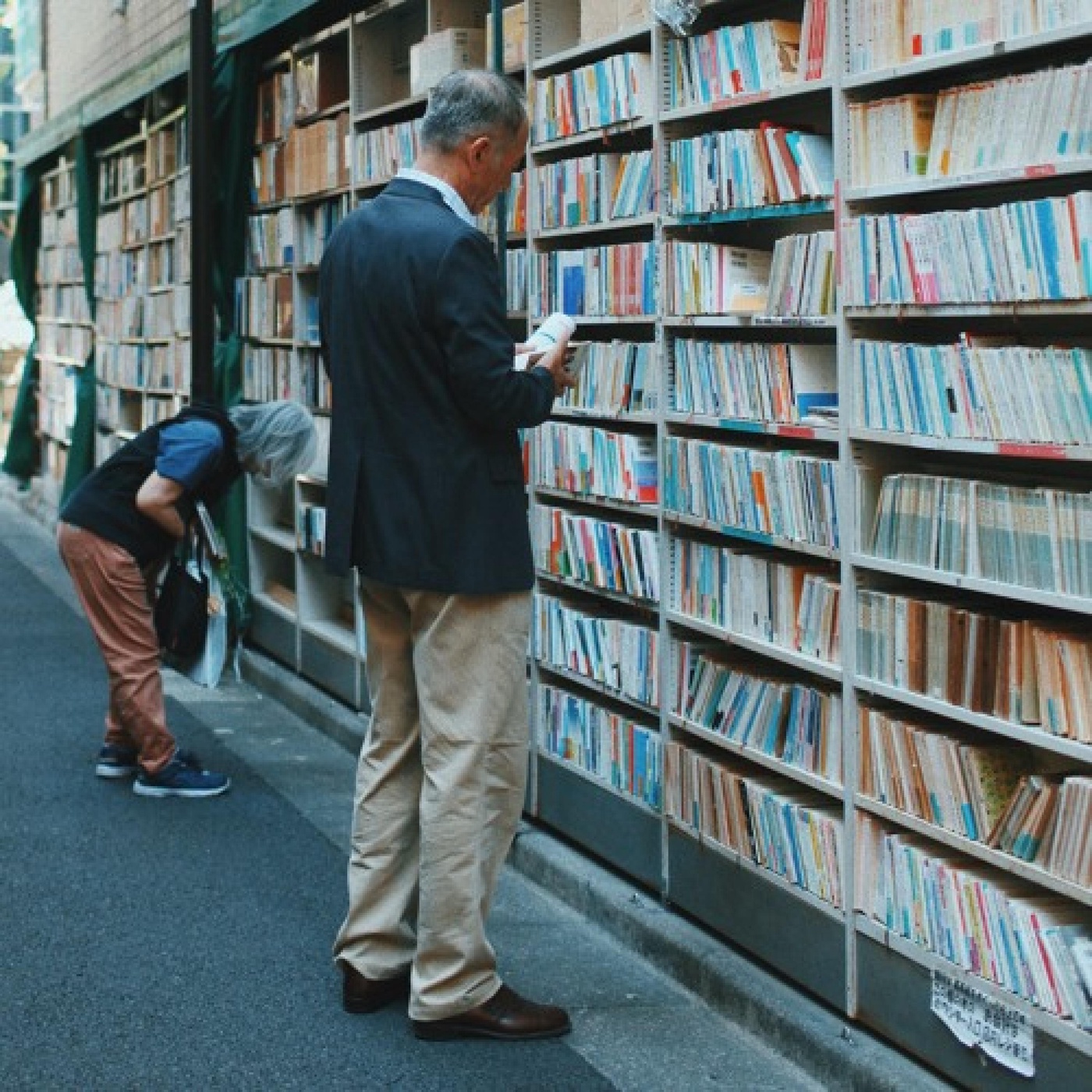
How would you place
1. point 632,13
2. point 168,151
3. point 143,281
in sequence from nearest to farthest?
point 632,13 < point 168,151 < point 143,281

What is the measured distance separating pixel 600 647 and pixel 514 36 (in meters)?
2.23

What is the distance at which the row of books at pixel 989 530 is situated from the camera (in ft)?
13.4

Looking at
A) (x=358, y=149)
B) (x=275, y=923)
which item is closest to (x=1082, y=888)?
(x=275, y=923)

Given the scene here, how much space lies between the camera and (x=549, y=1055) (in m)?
4.88

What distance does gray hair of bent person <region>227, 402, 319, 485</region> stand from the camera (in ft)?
23.4

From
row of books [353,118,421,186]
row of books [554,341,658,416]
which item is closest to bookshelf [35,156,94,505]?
row of books [353,118,421,186]

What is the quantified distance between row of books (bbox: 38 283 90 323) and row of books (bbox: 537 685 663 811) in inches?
384

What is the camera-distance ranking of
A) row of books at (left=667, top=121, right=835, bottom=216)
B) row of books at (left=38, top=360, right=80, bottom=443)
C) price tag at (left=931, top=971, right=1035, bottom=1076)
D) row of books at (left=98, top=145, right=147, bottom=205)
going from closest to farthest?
price tag at (left=931, top=971, right=1035, bottom=1076), row of books at (left=667, top=121, right=835, bottom=216), row of books at (left=98, top=145, right=147, bottom=205), row of books at (left=38, top=360, right=80, bottom=443)

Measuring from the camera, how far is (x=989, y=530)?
434 centimetres

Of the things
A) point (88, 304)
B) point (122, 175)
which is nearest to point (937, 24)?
point (122, 175)

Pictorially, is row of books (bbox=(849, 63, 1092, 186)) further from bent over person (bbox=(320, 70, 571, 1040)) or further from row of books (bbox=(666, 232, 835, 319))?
bent over person (bbox=(320, 70, 571, 1040))

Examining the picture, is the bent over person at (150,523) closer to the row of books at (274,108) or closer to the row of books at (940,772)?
the row of books at (274,108)

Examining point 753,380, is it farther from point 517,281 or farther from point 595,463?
point 517,281

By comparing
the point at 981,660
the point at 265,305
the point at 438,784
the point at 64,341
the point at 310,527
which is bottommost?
the point at 438,784
